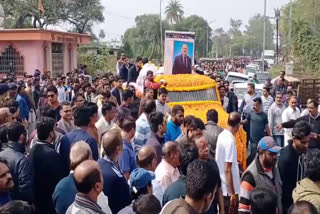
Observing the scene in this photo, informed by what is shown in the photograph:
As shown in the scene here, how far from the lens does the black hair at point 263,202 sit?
12.6 ft

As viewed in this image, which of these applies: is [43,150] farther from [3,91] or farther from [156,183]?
[3,91]

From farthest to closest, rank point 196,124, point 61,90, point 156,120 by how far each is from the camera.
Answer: point 61,90 < point 156,120 < point 196,124

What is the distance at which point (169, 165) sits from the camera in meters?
5.34

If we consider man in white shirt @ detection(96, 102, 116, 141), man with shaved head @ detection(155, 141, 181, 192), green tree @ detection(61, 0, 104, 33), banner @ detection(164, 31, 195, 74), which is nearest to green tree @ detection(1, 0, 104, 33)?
green tree @ detection(61, 0, 104, 33)

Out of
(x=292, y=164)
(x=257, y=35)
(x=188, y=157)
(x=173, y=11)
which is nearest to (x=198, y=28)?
(x=173, y=11)

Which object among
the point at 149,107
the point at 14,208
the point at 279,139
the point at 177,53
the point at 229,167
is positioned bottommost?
the point at 279,139

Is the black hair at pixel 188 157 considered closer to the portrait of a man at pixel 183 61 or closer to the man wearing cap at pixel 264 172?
the man wearing cap at pixel 264 172

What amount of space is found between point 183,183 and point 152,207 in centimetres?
76

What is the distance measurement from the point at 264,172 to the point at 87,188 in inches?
75.9

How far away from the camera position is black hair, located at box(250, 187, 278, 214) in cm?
385

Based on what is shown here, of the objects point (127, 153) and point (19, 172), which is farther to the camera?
point (127, 153)

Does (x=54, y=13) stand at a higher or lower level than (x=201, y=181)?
higher

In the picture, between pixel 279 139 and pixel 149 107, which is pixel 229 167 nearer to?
pixel 149 107

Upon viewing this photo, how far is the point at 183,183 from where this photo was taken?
4504 millimetres
